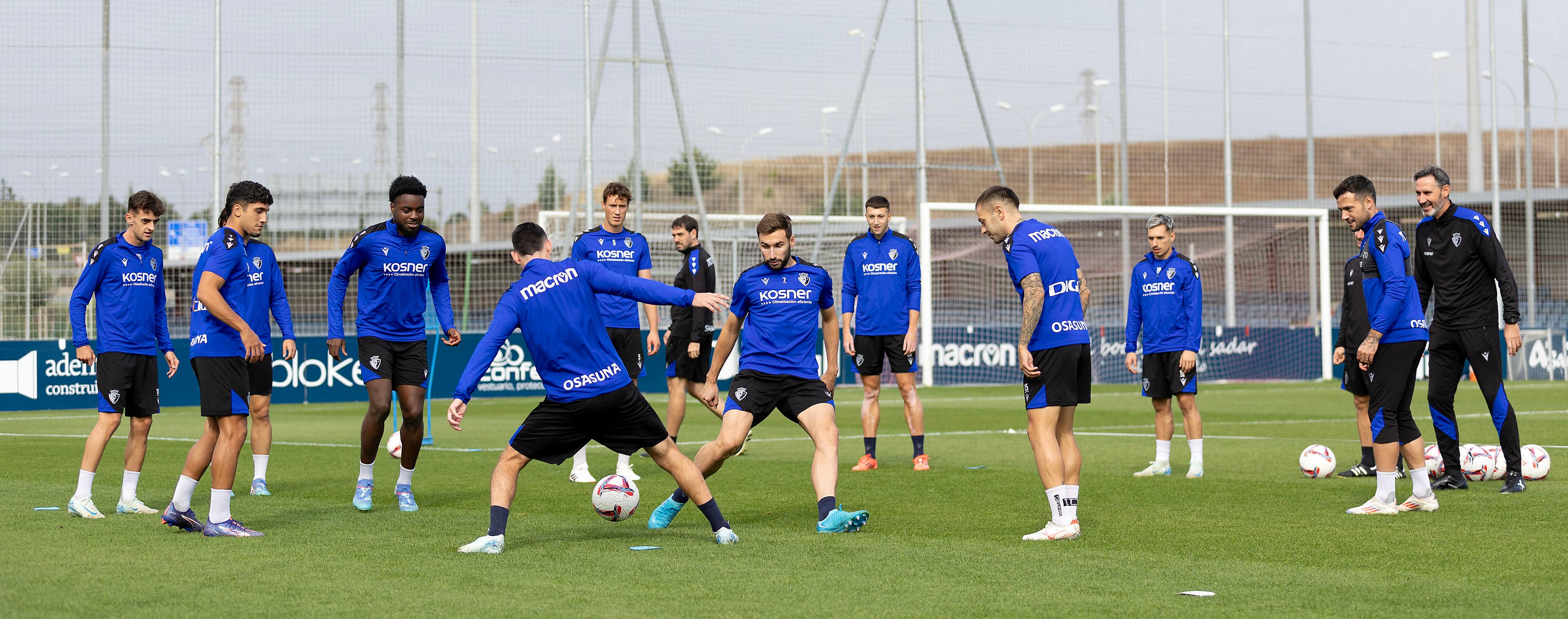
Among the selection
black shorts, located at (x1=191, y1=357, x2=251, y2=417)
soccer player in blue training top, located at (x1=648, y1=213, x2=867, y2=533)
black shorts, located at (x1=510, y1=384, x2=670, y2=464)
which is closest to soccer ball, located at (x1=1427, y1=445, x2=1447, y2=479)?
soccer player in blue training top, located at (x1=648, y1=213, x2=867, y2=533)

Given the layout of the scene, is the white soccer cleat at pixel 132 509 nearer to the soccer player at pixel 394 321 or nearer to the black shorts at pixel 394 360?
the soccer player at pixel 394 321

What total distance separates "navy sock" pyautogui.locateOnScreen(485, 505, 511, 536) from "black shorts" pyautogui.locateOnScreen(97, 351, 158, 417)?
115 inches

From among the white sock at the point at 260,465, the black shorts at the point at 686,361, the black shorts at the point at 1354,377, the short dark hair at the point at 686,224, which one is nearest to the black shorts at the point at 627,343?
the black shorts at the point at 686,361

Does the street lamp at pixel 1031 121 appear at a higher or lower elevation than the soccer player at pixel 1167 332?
higher

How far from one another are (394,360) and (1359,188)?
587 cm

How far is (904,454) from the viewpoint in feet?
40.9

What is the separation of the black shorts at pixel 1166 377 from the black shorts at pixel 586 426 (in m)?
4.95

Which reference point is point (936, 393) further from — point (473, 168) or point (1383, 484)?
point (1383, 484)

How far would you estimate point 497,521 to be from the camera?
684cm

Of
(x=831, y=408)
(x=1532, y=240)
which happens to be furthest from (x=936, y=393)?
(x=1532, y=240)

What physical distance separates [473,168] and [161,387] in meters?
5.60

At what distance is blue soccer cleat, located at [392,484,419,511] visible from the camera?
8.56 m

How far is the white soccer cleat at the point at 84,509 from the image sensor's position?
8195mm

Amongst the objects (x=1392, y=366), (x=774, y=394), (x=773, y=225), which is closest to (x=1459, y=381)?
(x=1392, y=366)
